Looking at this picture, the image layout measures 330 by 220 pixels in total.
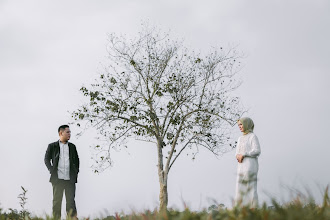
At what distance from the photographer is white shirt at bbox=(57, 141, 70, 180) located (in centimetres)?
1073

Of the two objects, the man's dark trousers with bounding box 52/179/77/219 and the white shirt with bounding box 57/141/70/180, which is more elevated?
the white shirt with bounding box 57/141/70/180

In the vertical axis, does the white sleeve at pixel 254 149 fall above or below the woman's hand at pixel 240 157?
above

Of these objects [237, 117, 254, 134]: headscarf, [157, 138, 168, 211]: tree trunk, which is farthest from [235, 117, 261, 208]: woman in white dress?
[157, 138, 168, 211]: tree trunk

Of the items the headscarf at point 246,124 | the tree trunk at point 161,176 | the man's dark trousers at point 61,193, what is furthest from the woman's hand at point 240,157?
the tree trunk at point 161,176

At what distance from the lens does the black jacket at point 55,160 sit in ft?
35.3

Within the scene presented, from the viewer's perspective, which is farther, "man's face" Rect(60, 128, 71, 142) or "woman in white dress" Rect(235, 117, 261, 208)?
"man's face" Rect(60, 128, 71, 142)

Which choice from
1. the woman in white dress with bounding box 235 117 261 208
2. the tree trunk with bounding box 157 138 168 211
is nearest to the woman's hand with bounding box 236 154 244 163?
the woman in white dress with bounding box 235 117 261 208

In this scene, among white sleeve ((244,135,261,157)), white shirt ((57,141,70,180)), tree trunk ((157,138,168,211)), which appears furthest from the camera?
tree trunk ((157,138,168,211))

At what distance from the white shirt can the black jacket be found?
7 centimetres

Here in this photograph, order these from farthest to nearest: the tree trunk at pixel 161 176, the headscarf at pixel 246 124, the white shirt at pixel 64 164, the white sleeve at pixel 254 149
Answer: the tree trunk at pixel 161 176 < the white shirt at pixel 64 164 < the headscarf at pixel 246 124 < the white sleeve at pixel 254 149

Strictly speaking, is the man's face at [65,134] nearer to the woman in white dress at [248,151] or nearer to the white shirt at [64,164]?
the white shirt at [64,164]

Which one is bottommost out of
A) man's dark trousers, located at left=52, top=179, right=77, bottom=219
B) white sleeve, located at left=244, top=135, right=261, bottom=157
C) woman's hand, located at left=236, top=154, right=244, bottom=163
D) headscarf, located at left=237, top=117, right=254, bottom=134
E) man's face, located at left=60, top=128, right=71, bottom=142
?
man's dark trousers, located at left=52, top=179, right=77, bottom=219

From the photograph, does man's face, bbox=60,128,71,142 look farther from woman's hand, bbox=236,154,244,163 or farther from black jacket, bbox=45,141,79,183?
woman's hand, bbox=236,154,244,163

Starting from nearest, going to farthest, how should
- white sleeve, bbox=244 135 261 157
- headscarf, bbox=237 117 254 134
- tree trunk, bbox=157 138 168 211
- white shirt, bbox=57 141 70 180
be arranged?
white sleeve, bbox=244 135 261 157
headscarf, bbox=237 117 254 134
white shirt, bbox=57 141 70 180
tree trunk, bbox=157 138 168 211
